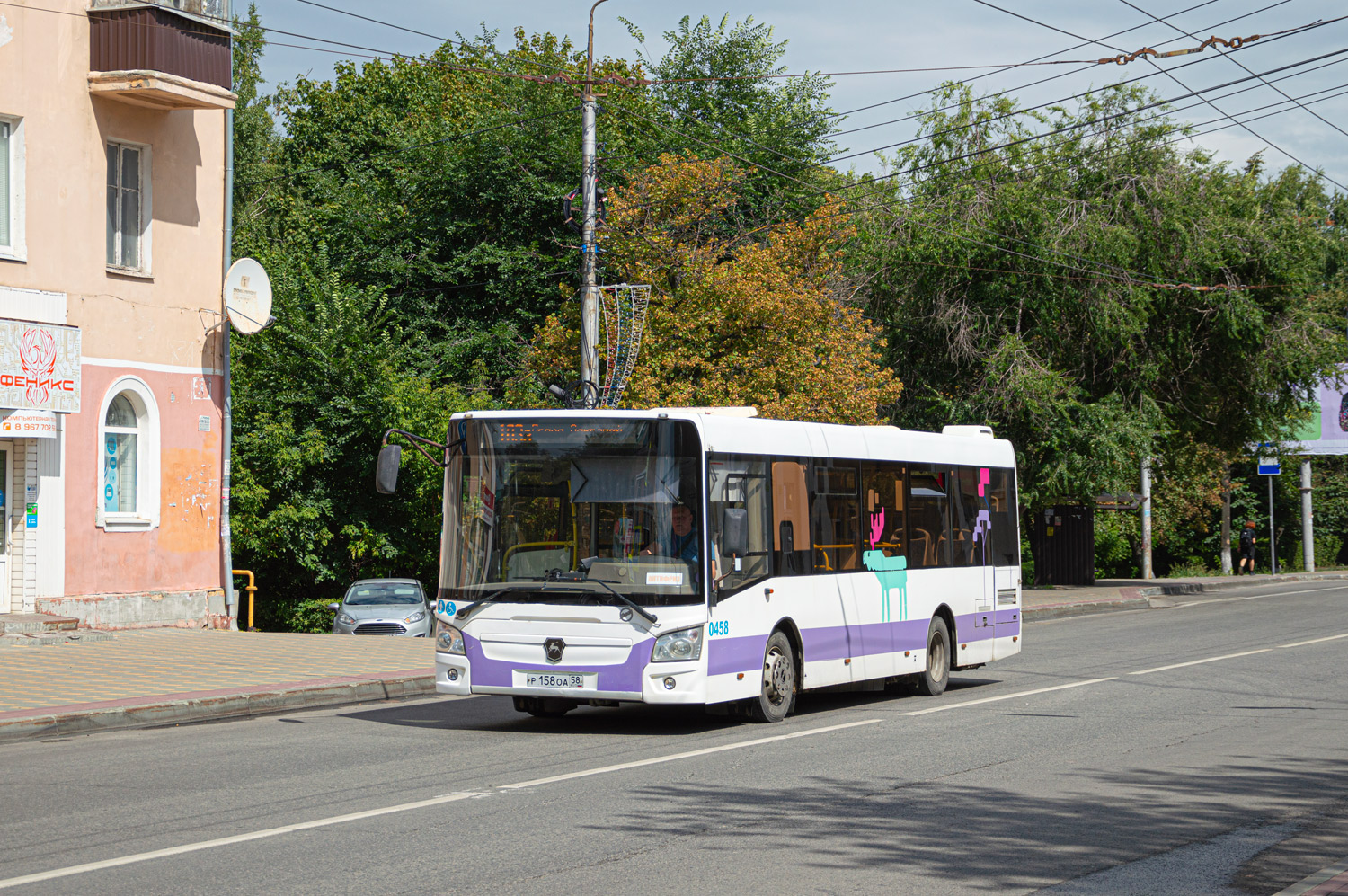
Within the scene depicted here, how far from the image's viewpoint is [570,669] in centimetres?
1241

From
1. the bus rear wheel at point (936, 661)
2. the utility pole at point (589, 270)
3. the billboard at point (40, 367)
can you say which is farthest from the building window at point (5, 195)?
the bus rear wheel at point (936, 661)

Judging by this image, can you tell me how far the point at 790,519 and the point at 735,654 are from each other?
1620 mm

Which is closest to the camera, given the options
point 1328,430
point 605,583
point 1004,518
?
point 605,583

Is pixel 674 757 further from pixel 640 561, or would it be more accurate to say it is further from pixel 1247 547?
pixel 1247 547

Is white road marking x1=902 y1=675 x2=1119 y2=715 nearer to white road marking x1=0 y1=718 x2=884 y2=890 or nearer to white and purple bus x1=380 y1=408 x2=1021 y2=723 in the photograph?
white and purple bus x1=380 y1=408 x2=1021 y2=723

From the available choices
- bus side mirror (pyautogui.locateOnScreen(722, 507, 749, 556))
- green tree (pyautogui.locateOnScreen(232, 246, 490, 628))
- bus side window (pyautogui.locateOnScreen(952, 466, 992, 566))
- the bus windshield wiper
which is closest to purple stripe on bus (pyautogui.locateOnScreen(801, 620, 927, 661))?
bus side window (pyautogui.locateOnScreen(952, 466, 992, 566))

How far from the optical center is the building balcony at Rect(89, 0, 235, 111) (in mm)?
22531

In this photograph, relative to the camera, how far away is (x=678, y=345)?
31062 millimetres

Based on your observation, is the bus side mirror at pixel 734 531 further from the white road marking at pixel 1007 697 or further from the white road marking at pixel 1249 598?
the white road marking at pixel 1249 598

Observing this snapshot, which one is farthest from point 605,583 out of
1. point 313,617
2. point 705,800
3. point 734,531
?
point 313,617

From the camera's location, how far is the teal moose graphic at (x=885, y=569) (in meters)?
15.2

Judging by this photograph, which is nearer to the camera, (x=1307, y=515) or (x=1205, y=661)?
(x=1205, y=661)

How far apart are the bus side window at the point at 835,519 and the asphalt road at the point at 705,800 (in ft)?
4.92

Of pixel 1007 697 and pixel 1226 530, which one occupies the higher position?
pixel 1226 530
